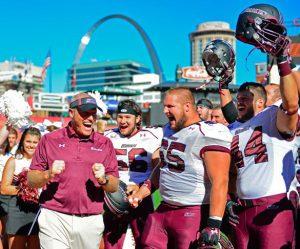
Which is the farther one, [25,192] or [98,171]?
[25,192]

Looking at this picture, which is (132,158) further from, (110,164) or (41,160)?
(41,160)

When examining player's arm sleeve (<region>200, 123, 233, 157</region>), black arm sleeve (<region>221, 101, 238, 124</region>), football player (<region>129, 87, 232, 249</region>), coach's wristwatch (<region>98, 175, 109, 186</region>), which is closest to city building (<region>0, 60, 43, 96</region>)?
black arm sleeve (<region>221, 101, 238, 124</region>)

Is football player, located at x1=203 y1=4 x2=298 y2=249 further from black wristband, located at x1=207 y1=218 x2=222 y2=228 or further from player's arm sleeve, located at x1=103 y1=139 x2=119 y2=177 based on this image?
player's arm sleeve, located at x1=103 y1=139 x2=119 y2=177

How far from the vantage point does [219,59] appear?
185 inches

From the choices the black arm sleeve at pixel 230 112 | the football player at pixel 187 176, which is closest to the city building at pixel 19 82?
the black arm sleeve at pixel 230 112

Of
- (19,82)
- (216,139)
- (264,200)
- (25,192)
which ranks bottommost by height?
(25,192)

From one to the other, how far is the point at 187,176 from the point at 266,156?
2.28ft

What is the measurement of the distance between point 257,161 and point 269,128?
28 cm

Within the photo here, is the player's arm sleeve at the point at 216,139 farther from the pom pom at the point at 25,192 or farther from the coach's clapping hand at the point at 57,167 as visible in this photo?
the pom pom at the point at 25,192

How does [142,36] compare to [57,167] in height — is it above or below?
above

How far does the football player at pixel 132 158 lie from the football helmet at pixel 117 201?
397 millimetres

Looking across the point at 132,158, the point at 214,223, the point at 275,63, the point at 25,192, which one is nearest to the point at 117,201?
the point at 132,158

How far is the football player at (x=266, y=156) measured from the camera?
3.61 m

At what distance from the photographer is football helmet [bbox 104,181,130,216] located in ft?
15.7
